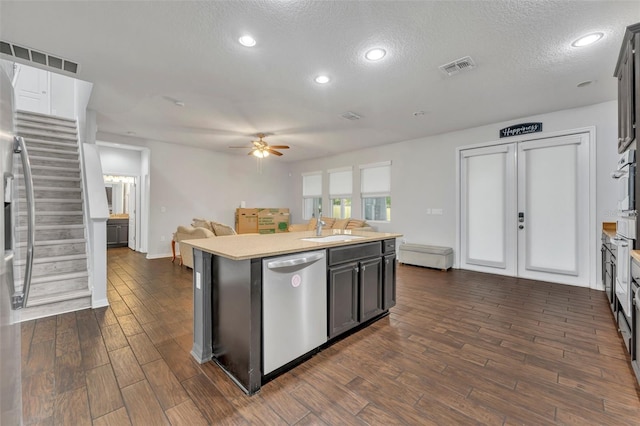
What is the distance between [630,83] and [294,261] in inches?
114

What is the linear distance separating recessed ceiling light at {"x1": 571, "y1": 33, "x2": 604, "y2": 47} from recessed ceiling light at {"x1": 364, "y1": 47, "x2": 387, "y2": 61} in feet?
5.72

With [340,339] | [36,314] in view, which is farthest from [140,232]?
[340,339]

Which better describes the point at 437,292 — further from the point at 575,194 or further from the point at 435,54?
the point at 435,54

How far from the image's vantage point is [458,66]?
2.89 metres

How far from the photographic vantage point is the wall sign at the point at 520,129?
4423 mm

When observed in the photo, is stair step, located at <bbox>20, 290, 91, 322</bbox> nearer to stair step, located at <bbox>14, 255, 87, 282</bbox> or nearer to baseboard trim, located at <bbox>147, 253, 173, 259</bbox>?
stair step, located at <bbox>14, 255, 87, 282</bbox>

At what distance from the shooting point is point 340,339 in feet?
8.17

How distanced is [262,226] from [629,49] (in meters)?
7.31

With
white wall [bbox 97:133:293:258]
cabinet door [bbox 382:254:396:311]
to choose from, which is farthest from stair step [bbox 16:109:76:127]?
cabinet door [bbox 382:254:396:311]

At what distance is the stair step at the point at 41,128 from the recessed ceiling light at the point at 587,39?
7199 mm

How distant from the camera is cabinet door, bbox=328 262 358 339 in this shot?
2334 mm

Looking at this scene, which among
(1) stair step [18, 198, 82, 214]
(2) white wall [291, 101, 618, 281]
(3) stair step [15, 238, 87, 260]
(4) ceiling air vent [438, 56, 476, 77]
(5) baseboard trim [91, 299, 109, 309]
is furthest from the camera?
(2) white wall [291, 101, 618, 281]

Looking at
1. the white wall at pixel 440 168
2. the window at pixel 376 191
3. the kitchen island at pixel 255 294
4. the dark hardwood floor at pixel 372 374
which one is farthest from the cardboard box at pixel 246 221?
the kitchen island at pixel 255 294

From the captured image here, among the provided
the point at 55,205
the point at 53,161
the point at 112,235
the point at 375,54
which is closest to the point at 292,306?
the point at 375,54
